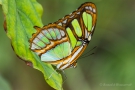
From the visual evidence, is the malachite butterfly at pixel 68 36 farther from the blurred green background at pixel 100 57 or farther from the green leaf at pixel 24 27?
the blurred green background at pixel 100 57

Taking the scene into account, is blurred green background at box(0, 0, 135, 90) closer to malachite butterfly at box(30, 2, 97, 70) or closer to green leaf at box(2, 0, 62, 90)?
malachite butterfly at box(30, 2, 97, 70)

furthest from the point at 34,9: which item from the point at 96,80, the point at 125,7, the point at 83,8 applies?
the point at 125,7

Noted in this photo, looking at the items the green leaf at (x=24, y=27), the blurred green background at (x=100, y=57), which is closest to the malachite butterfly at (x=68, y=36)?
the green leaf at (x=24, y=27)

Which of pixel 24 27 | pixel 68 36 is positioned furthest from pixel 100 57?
pixel 24 27

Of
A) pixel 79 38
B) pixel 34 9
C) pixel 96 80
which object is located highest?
pixel 34 9

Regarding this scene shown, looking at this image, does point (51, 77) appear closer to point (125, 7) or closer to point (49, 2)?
point (49, 2)

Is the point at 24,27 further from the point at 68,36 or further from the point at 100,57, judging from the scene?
the point at 100,57
